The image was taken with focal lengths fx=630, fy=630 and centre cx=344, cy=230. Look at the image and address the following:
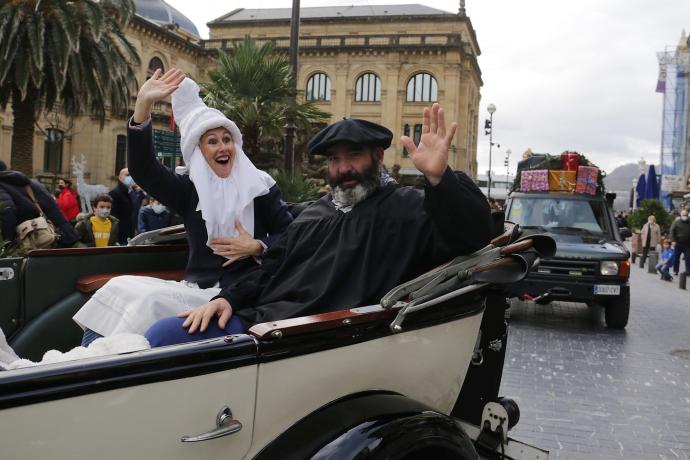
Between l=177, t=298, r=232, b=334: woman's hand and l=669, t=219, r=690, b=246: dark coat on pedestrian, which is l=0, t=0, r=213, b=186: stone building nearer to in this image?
l=669, t=219, r=690, b=246: dark coat on pedestrian

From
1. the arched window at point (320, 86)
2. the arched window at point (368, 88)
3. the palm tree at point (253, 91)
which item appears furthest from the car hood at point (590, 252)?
the arched window at point (320, 86)

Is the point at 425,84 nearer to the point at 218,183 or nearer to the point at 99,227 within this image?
the point at 99,227

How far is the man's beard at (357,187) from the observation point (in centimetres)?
306

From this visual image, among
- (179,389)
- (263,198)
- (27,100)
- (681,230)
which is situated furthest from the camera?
(27,100)

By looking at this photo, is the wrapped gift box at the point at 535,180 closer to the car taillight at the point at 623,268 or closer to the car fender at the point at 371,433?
the car taillight at the point at 623,268

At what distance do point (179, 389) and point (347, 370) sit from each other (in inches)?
24.8

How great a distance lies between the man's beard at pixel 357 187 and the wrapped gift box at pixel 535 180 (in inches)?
316

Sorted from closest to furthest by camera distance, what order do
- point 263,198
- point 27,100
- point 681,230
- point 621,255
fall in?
point 263,198
point 621,255
point 681,230
point 27,100

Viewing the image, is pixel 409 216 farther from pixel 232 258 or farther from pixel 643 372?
pixel 643 372

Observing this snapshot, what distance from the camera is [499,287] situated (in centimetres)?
293

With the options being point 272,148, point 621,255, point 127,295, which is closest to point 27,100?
point 272,148

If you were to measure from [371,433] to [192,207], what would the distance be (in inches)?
89.1

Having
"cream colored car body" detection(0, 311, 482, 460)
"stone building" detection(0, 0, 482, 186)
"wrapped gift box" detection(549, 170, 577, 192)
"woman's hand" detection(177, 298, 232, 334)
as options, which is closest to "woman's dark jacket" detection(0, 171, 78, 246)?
"woman's hand" detection(177, 298, 232, 334)

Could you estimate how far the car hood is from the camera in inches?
336
